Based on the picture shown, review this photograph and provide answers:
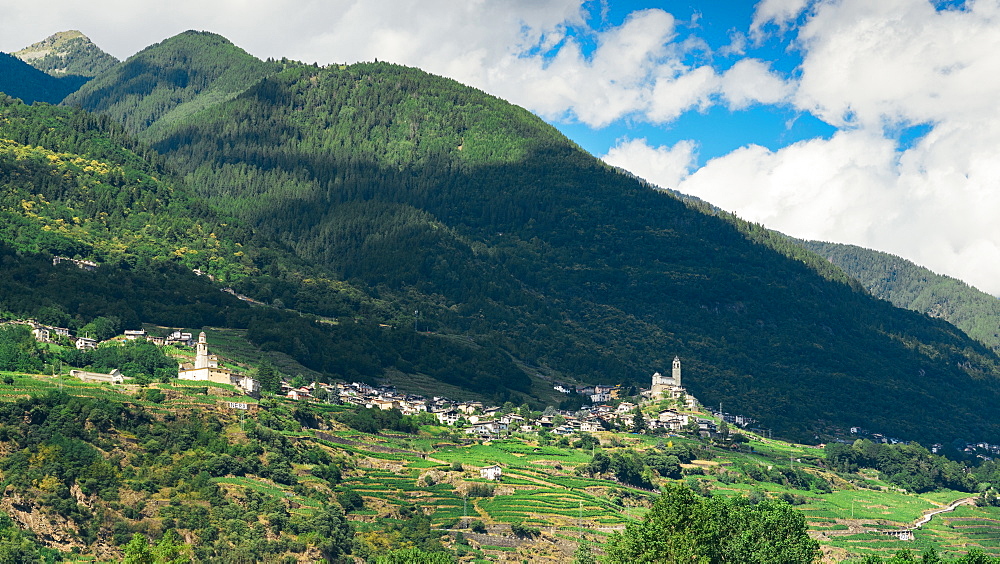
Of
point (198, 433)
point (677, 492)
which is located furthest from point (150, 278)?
point (677, 492)

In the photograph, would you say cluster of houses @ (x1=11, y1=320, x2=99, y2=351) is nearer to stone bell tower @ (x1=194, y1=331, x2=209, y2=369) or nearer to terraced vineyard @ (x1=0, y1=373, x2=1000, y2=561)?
stone bell tower @ (x1=194, y1=331, x2=209, y2=369)

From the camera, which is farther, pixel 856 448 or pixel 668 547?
pixel 856 448

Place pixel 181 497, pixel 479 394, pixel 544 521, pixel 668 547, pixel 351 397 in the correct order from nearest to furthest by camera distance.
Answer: pixel 668 547, pixel 181 497, pixel 544 521, pixel 351 397, pixel 479 394

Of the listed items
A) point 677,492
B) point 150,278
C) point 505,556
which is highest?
point 150,278

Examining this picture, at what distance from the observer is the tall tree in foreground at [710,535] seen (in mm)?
86188

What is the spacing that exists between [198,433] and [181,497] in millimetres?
12838

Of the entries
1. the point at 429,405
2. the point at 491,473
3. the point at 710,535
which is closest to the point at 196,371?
the point at 491,473

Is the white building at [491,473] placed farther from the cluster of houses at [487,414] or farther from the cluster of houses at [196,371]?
the cluster of houses at [196,371]

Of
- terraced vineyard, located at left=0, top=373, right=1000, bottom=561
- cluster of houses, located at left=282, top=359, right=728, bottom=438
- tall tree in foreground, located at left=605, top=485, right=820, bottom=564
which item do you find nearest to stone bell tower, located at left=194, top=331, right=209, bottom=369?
terraced vineyard, located at left=0, top=373, right=1000, bottom=561

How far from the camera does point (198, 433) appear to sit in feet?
436

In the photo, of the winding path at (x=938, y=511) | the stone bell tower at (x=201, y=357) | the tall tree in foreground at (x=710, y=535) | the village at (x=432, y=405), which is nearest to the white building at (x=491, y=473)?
the village at (x=432, y=405)

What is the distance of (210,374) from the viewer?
150875 millimetres

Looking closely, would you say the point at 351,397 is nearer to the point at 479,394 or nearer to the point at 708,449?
the point at 479,394

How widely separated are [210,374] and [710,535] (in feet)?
249
